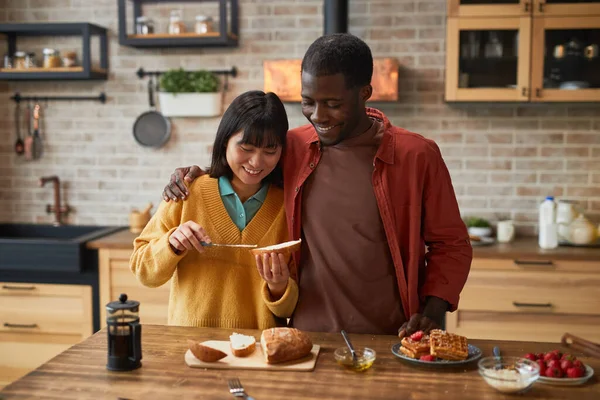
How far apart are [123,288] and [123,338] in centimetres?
216

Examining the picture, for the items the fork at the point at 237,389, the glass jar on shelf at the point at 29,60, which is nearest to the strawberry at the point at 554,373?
the fork at the point at 237,389

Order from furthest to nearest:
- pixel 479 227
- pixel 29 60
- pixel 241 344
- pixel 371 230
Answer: pixel 29 60 < pixel 479 227 < pixel 371 230 < pixel 241 344

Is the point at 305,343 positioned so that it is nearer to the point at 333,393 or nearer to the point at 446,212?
the point at 333,393

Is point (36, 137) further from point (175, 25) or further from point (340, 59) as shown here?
point (340, 59)

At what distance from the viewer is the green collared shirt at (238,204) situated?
2205 millimetres

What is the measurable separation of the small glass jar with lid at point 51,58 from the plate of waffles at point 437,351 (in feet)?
10.3

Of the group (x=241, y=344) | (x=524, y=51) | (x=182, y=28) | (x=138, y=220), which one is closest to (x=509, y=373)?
(x=241, y=344)

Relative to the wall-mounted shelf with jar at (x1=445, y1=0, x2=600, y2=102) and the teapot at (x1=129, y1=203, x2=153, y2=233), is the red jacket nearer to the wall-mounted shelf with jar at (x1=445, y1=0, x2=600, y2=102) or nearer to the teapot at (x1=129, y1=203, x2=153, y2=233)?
the wall-mounted shelf with jar at (x1=445, y1=0, x2=600, y2=102)

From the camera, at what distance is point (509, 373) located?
1.64 meters

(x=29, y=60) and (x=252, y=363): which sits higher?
(x=29, y=60)

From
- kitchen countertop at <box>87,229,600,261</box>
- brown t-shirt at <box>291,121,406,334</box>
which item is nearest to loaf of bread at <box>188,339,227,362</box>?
brown t-shirt at <box>291,121,406,334</box>

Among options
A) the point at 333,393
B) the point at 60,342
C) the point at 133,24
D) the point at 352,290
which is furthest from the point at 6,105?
the point at 333,393

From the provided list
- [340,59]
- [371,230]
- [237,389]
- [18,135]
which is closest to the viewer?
[237,389]

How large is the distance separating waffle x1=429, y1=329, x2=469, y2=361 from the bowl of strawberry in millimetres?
168
